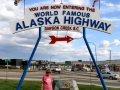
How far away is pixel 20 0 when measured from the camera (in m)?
15.1

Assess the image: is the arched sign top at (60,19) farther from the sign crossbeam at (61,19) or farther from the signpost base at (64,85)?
the signpost base at (64,85)

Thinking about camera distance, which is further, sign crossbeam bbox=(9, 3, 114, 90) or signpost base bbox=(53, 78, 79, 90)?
sign crossbeam bbox=(9, 3, 114, 90)

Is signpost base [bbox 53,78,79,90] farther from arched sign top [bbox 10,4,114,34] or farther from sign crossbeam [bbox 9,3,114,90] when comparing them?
arched sign top [bbox 10,4,114,34]

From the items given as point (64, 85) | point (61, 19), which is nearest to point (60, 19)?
point (61, 19)

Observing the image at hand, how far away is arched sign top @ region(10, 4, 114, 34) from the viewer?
12953 mm

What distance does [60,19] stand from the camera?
1303 centimetres

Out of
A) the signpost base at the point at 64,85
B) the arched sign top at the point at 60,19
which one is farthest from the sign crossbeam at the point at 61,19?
the signpost base at the point at 64,85

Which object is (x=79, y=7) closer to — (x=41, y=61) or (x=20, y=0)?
(x=20, y=0)

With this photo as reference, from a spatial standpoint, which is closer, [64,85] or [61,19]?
[64,85]

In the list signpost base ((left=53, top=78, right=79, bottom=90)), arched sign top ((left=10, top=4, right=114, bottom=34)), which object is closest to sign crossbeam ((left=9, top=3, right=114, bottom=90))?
arched sign top ((left=10, top=4, right=114, bottom=34))

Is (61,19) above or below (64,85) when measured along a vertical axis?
above

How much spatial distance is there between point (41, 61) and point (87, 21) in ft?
317

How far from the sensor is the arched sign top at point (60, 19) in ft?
42.5

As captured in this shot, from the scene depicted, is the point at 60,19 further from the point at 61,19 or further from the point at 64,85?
the point at 64,85
